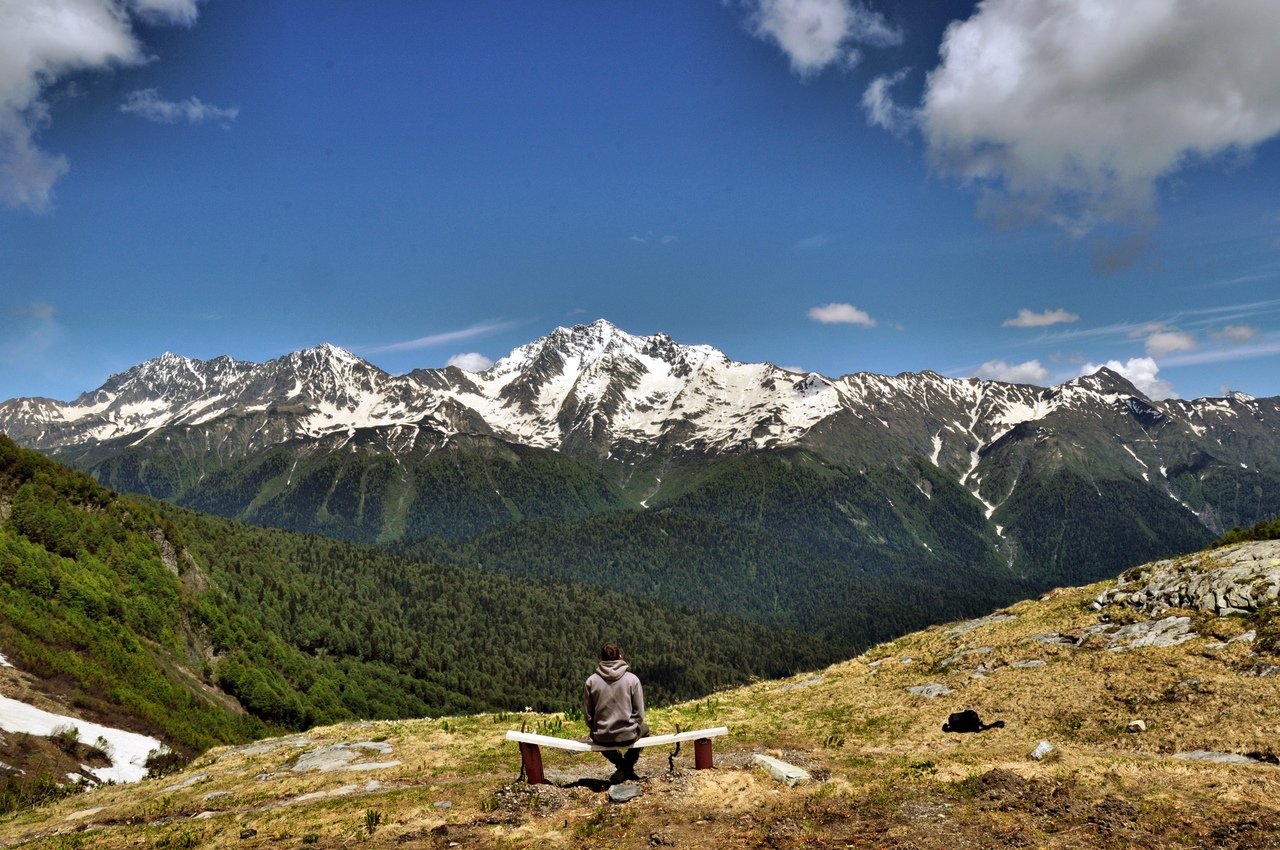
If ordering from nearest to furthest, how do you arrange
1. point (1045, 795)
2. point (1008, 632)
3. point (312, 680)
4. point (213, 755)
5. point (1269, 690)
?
1. point (1045, 795)
2. point (1269, 690)
3. point (213, 755)
4. point (1008, 632)
5. point (312, 680)

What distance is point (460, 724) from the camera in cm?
2894

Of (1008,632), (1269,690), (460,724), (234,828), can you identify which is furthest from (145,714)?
(1269,690)

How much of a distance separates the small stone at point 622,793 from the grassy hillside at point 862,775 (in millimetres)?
253

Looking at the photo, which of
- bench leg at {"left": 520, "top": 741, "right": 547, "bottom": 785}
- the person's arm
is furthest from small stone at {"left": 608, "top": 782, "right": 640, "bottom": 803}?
bench leg at {"left": 520, "top": 741, "right": 547, "bottom": 785}

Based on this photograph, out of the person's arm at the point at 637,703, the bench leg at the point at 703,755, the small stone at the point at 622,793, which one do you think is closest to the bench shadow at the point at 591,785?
the small stone at the point at 622,793

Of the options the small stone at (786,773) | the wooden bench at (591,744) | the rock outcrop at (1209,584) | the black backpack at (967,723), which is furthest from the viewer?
the rock outcrop at (1209,584)

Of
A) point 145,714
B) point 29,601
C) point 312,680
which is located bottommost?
point 312,680

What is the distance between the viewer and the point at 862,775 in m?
17.2

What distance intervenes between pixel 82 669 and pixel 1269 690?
3147 inches

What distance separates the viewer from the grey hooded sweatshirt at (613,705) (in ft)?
54.2

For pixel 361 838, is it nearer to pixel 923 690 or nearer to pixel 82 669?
pixel 923 690

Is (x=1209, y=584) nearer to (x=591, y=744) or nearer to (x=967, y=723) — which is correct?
(x=967, y=723)

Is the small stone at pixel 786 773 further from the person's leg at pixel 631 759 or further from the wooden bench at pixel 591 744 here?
the person's leg at pixel 631 759

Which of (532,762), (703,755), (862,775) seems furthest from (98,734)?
(862,775)
